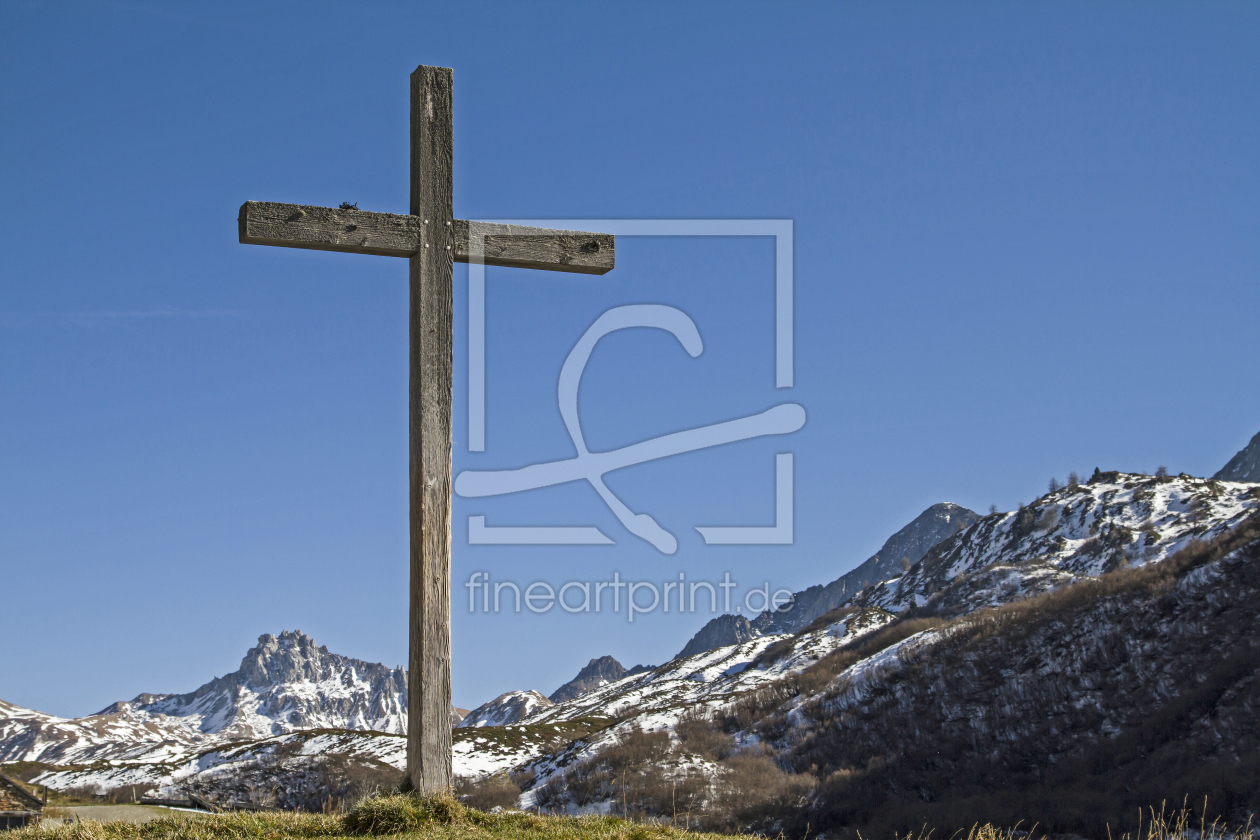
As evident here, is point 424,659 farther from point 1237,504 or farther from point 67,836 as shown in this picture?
point 1237,504

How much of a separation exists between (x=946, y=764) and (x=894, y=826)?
65.0ft

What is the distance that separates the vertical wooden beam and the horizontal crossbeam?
17 cm

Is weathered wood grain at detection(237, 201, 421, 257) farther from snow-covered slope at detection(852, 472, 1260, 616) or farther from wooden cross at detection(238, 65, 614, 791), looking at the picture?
snow-covered slope at detection(852, 472, 1260, 616)

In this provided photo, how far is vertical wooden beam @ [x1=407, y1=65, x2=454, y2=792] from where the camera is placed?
8391mm

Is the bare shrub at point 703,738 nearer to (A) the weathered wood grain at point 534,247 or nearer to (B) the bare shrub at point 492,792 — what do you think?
(B) the bare shrub at point 492,792

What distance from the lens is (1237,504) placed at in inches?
5723

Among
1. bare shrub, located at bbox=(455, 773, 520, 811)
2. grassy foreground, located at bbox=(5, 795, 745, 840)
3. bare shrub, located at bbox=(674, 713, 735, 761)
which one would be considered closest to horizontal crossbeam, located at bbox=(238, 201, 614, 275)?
grassy foreground, located at bbox=(5, 795, 745, 840)

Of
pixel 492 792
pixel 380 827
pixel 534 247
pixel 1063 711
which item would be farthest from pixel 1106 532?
pixel 380 827

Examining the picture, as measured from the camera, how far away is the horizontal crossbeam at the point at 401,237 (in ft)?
28.8

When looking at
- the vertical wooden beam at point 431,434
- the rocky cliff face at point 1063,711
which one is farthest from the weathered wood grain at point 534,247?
the rocky cliff face at point 1063,711

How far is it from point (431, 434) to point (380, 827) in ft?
9.81

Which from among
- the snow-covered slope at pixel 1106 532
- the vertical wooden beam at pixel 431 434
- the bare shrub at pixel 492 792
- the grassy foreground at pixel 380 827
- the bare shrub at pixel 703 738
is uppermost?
the snow-covered slope at pixel 1106 532

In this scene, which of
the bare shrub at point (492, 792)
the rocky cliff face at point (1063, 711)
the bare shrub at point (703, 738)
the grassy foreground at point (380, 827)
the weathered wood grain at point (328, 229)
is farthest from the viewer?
the bare shrub at point (703, 738)

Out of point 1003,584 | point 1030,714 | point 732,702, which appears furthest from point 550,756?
point 1003,584
